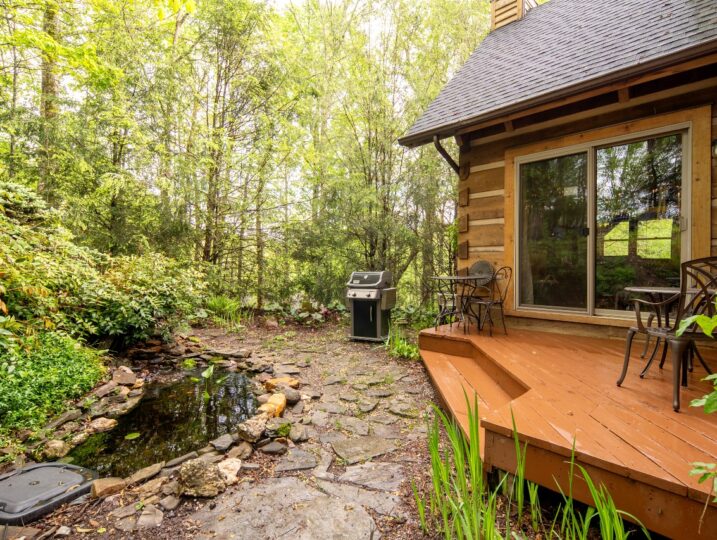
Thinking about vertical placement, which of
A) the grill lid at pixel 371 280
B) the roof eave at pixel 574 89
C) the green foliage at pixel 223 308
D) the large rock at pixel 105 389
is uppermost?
the roof eave at pixel 574 89

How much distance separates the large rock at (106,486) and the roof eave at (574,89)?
407 centimetres

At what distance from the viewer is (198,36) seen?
5984 mm

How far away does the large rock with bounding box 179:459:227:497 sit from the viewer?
174 centimetres

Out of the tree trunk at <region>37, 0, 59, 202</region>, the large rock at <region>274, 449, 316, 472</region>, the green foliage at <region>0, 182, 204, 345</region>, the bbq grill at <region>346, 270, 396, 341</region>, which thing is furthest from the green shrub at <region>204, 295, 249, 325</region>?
the large rock at <region>274, 449, 316, 472</region>

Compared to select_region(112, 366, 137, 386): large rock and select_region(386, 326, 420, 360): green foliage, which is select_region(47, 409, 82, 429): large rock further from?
select_region(386, 326, 420, 360): green foliage

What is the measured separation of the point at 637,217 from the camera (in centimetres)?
330

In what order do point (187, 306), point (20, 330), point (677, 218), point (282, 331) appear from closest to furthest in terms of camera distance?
1. point (20, 330)
2. point (677, 218)
3. point (187, 306)
4. point (282, 331)

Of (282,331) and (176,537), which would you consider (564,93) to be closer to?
(176,537)

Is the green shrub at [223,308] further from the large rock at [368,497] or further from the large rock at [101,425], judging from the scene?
the large rock at [368,497]

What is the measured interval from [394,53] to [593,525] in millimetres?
7299

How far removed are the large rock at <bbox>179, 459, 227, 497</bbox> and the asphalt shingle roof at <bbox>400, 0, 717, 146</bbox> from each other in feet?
12.4

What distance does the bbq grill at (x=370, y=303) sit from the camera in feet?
16.1

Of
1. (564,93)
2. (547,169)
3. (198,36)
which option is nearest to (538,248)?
(547,169)

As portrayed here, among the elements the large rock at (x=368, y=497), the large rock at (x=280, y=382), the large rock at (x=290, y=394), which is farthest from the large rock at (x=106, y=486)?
the large rock at (x=280, y=382)
